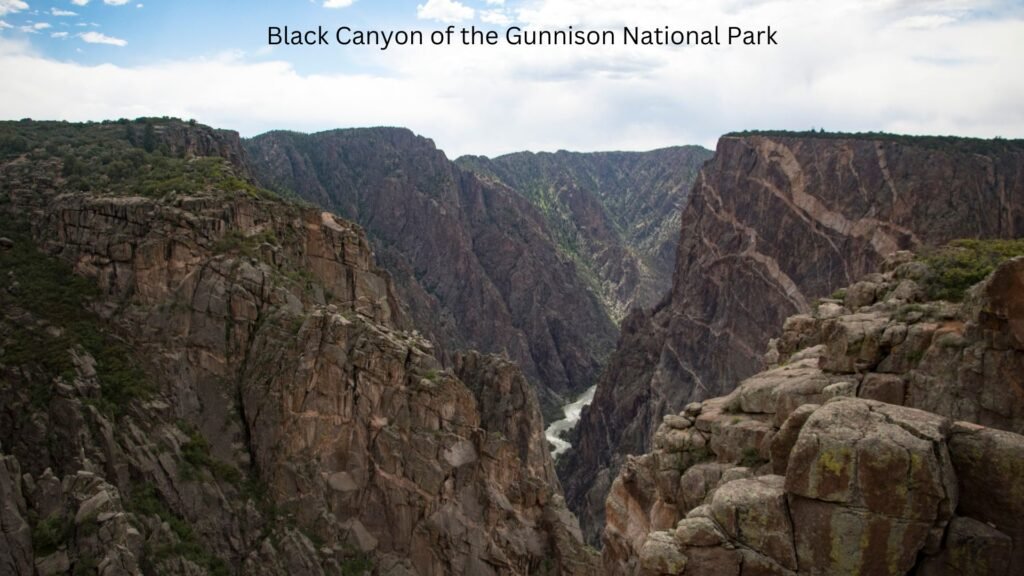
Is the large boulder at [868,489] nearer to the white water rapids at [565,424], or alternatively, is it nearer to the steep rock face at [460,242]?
the white water rapids at [565,424]

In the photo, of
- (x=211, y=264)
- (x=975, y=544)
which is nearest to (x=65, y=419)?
(x=211, y=264)

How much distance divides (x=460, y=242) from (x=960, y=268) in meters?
151

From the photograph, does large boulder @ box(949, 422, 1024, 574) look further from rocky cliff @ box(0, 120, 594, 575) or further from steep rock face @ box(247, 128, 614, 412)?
steep rock face @ box(247, 128, 614, 412)

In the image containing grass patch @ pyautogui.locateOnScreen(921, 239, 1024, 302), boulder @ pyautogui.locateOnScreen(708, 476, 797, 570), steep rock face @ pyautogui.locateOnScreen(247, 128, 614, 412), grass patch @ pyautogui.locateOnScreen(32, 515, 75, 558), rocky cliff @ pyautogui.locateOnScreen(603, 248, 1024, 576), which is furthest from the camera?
steep rock face @ pyautogui.locateOnScreen(247, 128, 614, 412)

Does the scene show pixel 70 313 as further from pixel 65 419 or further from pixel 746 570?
pixel 746 570

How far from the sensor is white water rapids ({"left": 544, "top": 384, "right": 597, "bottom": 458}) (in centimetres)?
11854

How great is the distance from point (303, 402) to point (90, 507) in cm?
1455

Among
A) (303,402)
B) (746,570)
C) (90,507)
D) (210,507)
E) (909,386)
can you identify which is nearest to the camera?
(746,570)

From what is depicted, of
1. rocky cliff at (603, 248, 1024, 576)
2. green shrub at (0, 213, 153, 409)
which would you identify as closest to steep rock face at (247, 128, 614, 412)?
green shrub at (0, 213, 153, 409)

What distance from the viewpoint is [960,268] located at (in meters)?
25.2

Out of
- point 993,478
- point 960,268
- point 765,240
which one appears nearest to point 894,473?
point 993,478

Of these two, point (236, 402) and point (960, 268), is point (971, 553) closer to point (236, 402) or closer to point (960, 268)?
point (960, 268)

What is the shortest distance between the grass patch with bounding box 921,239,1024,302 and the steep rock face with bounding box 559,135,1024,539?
160ft

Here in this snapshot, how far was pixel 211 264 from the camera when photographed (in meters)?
50.2
